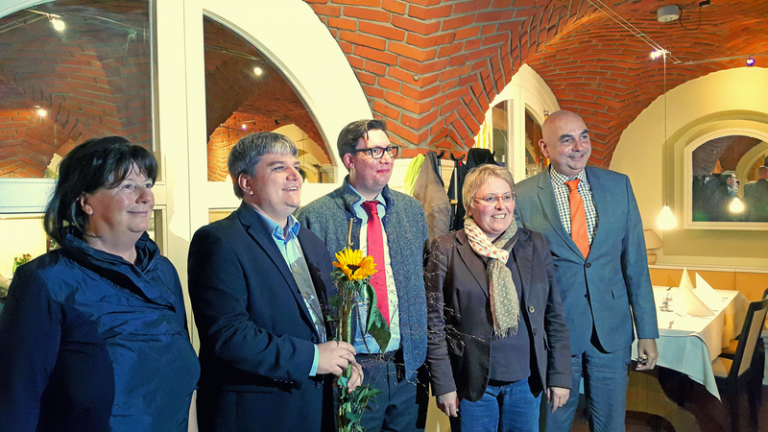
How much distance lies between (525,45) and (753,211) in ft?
15.4

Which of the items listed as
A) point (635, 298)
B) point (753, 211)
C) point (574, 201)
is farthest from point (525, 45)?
point (753, 211)

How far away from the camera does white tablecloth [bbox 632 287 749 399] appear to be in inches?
129

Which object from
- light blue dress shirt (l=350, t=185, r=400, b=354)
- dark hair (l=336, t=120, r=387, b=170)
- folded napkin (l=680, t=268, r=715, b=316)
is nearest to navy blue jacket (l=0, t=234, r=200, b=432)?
light blue dress shirt (l=350, t=185, r=400, b=354)

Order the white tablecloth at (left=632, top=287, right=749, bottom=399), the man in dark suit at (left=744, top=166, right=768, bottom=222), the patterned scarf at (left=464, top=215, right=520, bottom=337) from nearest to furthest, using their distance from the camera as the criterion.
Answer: the patterned scarf at (left=464, top=215, right=520, bottom=337) < the white tablecloth at (left=632, top=287, right=749, bottom=399) < the man in dark suit at (left=744, top=166, right=768, bottom=222)

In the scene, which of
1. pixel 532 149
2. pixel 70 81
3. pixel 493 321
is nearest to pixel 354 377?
pixel 493 321

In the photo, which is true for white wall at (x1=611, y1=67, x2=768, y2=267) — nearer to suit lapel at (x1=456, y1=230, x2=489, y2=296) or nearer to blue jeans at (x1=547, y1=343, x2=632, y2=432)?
blue jeans at (x1=547, y1=343, x2=632, y2=432)

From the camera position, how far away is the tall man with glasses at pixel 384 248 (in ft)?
6.22

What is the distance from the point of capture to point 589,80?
20.9 ft

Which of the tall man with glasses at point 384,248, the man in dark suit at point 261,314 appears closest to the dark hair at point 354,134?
the tall man with glasses at point 384,248

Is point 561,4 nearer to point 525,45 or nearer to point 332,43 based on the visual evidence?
point 525,45

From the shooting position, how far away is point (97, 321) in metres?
1.21

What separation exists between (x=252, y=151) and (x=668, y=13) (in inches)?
178

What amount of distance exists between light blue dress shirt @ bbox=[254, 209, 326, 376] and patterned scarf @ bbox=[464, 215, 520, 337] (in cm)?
67

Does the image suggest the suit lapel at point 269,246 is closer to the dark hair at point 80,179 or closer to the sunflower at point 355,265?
the sunflower at point 355,265
